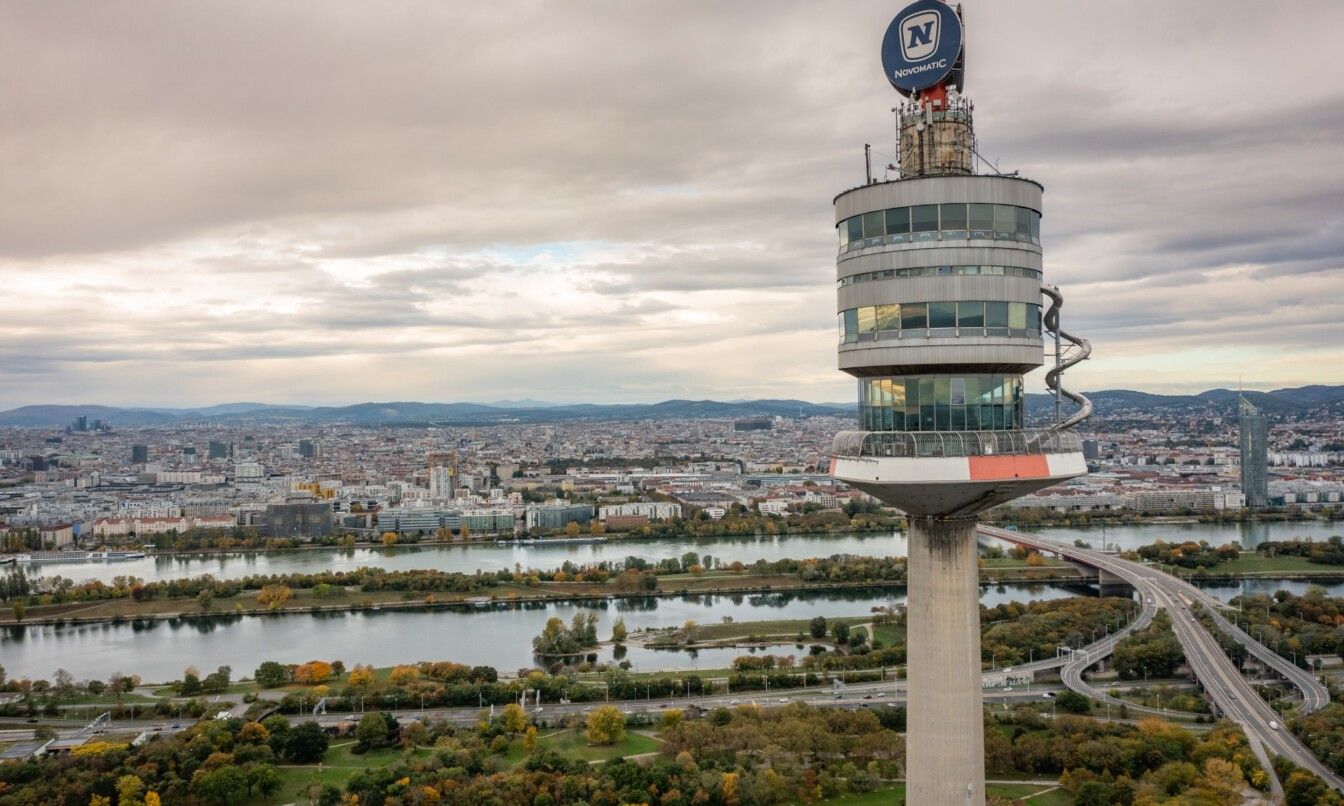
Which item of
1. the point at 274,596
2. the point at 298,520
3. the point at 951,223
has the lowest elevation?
the point at 274,596

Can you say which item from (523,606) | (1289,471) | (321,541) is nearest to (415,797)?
(523,606)

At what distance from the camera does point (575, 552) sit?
51.3 m

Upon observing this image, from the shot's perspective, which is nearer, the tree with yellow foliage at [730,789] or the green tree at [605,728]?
the tree with yellow foliage at [730,789]

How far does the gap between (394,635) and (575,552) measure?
19561mm

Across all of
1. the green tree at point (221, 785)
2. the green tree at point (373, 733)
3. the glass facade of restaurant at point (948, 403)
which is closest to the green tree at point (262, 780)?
the green tree at point (221, 785)

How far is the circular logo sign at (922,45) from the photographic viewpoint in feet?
28.6

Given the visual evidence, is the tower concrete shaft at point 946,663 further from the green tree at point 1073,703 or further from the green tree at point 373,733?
the green tree at point 1073,703

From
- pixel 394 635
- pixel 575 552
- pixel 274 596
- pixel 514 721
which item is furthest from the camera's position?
pixel 575 552

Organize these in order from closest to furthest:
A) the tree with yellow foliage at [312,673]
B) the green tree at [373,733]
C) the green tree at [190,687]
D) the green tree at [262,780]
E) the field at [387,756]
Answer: the green tree at [262,780] < the field at [387,756] < the green tree at [373,733] < the green tree at [190,687] < the tree with yellow foliage at [312,673]

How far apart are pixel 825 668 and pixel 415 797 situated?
11.9 meters

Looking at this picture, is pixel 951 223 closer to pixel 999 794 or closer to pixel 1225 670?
pixel 999 794

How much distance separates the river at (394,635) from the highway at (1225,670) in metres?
3.64

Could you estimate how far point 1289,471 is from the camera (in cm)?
7575

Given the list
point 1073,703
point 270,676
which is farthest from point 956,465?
point 270,676
